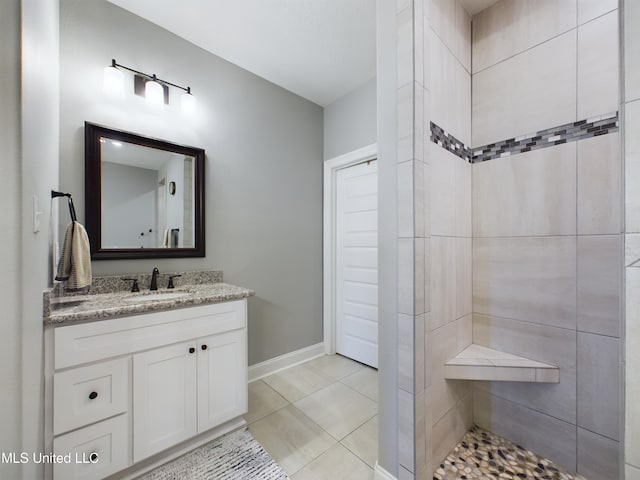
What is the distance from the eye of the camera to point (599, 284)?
124cm

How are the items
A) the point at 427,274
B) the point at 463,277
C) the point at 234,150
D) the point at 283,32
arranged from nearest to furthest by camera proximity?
the point at 427,274
the point at 463,277
the point at 283,32
the point at 234,150

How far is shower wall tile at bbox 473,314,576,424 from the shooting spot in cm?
133

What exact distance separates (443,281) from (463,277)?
276mm

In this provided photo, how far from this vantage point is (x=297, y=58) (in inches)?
86.0

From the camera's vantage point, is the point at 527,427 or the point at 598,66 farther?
the point at 527,427

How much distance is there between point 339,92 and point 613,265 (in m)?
2.46

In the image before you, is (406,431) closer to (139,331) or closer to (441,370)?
(441,370)

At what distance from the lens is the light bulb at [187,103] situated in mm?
1960

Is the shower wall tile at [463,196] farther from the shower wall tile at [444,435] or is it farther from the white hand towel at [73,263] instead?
the white hand towel at [73,263]

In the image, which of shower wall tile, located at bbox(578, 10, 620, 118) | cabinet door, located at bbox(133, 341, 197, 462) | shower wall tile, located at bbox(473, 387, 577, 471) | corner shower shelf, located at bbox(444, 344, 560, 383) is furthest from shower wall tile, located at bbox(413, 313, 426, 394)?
shower wall tile, located at bbox(578, 10, 620, 118)

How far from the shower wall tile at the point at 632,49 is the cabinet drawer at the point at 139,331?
1832 mm

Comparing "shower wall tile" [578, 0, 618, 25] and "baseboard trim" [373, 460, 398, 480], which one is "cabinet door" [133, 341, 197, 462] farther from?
"shower wall tile" [578, 0, 618, 25]

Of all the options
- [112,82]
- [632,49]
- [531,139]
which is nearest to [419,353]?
[632,49]
